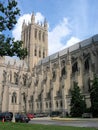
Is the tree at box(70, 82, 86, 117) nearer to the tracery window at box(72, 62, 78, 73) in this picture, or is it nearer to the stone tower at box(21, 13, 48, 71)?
the tracery window at box(72, 62, 78, 73)

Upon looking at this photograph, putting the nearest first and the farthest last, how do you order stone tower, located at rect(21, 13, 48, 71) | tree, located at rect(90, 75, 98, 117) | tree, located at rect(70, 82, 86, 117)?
tree, located at rect(90, 75, 98, 117) < tree, located at rect(70, 82, 86, 117) < stone tower, located at rect(21, 13, 48, 71)

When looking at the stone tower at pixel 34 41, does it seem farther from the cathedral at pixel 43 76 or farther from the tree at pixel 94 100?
the tree at pixel 94 100

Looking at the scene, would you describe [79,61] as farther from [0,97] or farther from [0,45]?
[0,45]

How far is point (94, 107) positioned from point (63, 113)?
1565 cm

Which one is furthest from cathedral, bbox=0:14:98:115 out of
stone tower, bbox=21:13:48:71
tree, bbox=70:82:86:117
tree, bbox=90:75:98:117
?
tree, bbox=90:75:98:117

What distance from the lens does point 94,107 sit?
44.0 metres

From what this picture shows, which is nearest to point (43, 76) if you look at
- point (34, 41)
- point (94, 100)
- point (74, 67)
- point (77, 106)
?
point (74, 67)

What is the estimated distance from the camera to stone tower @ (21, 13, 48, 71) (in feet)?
296

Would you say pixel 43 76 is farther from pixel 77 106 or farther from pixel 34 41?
pixel 77 106

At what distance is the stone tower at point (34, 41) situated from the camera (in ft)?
296

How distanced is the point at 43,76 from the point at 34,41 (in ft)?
70.4

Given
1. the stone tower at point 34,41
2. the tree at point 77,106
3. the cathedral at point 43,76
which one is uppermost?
the stone tower at point 34,41

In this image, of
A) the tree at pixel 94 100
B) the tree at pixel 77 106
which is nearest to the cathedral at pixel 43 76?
the tree at pixel 77 106

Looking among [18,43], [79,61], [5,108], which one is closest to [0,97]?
[5,108]
